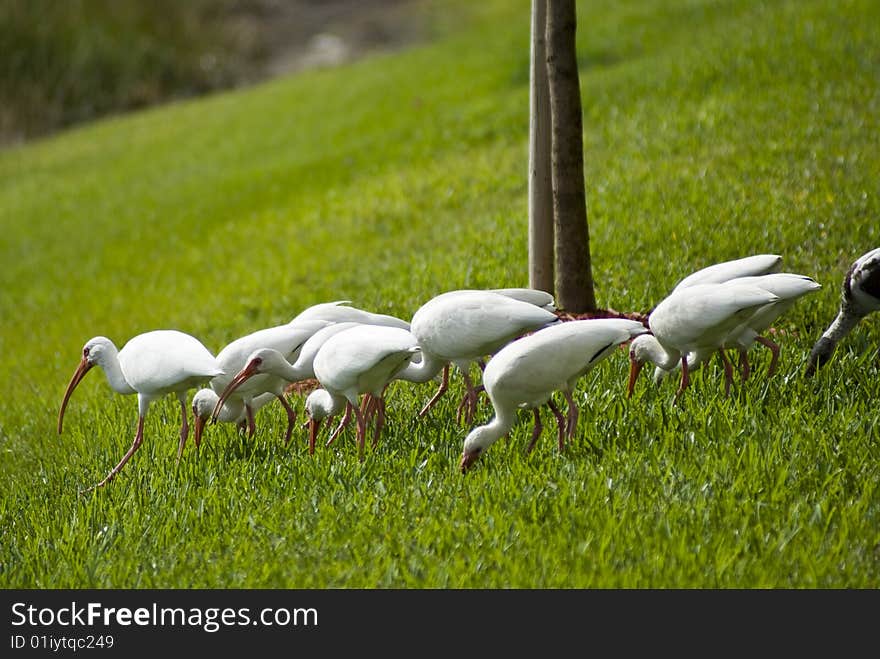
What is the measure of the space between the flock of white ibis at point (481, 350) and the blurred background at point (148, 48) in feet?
65.0

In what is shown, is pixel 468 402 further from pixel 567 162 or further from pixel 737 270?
pixel 567 162

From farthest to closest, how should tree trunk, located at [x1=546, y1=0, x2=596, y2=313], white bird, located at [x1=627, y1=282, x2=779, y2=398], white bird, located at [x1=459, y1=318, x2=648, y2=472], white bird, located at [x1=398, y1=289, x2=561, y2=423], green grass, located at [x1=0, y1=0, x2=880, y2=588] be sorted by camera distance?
tree trunk, located at [x1=546, y1=0, x2=596, y2=313] < white bird, located at [x1=398, y1=289, x2=561, y2=423] < white bird, located at [x1=627, y1=282, x2=779, y2=398] < white bird, located at [x1=459, y1=318, x2=648, y2=472] < green grass, located at [x1=0, y1=0, x2=880, y2=588]

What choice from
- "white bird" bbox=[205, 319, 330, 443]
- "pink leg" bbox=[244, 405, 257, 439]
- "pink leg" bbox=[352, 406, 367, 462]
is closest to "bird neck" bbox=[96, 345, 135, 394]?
"white bird" bbox=[205, 319, 330, 443]

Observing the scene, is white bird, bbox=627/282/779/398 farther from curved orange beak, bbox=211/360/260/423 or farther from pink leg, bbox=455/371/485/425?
curved orange beak, bbox=211/360/260/423

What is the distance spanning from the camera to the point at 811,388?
477 centimetres

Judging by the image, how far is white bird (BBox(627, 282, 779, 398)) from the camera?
423 cm

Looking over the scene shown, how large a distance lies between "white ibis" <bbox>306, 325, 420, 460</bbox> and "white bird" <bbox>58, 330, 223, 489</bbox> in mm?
513

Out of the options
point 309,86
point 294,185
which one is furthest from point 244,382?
point 309,86

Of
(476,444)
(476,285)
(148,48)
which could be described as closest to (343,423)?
(476,444)

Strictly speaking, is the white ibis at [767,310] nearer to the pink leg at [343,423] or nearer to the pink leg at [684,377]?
the pink leg at [684,377]

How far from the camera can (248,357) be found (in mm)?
5035

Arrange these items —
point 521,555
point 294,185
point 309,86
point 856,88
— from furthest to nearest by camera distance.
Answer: point 309,86, point 294,185, point 856,88, point 521,555

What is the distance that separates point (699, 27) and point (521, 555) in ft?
38.3
